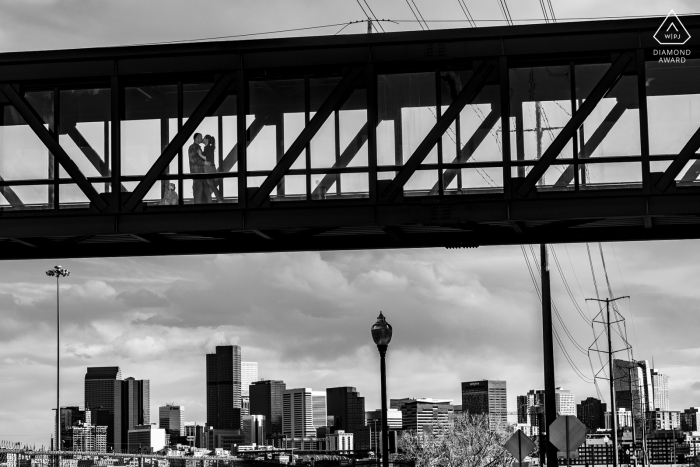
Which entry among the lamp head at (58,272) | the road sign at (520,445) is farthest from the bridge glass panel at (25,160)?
the lamp head at (58,272)

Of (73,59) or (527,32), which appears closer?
(527,32)

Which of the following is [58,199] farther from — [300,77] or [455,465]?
[455,465]

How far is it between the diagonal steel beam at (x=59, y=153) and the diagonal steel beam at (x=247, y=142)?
2599 millimetres

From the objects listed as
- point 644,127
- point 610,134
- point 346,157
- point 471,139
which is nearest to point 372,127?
point 346,157

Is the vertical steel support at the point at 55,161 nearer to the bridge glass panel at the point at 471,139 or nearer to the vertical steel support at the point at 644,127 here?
the bridge glass panel at the point at 471,139

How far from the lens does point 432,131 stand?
19.4 meters

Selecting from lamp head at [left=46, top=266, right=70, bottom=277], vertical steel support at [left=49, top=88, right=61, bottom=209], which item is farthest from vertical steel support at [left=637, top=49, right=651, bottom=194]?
lamp head at [left=46, top=266, right=70, bottom=277]

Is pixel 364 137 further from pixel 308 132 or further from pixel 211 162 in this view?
pixel 211 162

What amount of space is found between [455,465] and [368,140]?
59.5 m

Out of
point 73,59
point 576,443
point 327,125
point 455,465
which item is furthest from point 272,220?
point 455,465

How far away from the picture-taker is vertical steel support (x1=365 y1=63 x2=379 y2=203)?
→ 65.8 feet

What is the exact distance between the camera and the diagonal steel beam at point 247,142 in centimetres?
2100

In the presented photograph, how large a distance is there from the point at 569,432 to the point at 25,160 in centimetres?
1358

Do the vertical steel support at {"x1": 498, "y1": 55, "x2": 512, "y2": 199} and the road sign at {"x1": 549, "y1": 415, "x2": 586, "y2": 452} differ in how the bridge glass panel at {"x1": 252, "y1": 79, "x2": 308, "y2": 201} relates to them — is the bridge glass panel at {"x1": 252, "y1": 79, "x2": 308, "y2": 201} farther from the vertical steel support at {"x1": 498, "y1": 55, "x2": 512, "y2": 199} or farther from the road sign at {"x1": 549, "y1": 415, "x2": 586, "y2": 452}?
the road sign at {"x1": 549, "y1": 415, "x2": 586, "y2": 452}
